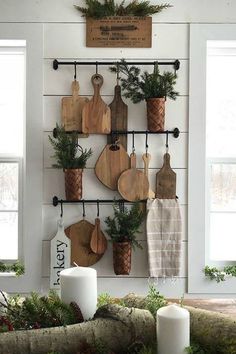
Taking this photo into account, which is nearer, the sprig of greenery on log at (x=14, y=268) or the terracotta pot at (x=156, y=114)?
the terracotta pot at (x=156, y=114)

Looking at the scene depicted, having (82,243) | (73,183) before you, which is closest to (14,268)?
(82,243)

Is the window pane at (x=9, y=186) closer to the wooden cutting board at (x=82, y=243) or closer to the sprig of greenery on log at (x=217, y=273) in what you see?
the wooden cutting board at (x=82, y=243)

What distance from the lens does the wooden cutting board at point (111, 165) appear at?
305 centimetres

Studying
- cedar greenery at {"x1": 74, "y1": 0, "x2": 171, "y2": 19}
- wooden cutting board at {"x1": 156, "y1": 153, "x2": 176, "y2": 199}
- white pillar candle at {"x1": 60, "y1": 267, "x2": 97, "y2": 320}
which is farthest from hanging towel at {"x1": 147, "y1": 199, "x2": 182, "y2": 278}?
white pillar candle at {"x1": 60, "y1": 267, "x2": 97, "y2": 320}

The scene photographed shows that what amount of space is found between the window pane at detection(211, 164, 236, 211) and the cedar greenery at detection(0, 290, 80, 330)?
65.6 inches

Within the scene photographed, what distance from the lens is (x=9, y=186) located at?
10.5 ft

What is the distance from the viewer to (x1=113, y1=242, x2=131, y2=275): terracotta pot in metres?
2.95

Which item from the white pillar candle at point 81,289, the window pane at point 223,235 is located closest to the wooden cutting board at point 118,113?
the window pane at point 223,235

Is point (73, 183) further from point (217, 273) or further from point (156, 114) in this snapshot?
point (217, 273)

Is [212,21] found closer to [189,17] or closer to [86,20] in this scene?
[189,17]

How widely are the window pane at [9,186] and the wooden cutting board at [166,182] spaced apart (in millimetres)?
812

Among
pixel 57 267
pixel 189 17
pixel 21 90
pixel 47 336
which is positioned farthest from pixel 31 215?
pixel 47 336

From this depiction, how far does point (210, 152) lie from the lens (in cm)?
322

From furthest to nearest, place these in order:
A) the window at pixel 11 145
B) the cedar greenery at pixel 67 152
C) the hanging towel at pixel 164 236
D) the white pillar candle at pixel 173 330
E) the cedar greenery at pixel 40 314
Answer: the window at pixel 11 145 < the hanging towel at pixel 164 236 < the cedar greenery at pixel 67 152 < the cedar greenery at pixel 40 314 < the white pillar candle at pixel 173 330
